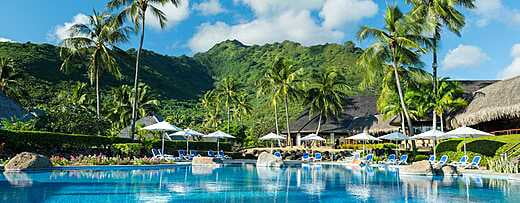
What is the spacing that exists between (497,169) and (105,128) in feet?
68.5

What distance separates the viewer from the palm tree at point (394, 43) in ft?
77.7

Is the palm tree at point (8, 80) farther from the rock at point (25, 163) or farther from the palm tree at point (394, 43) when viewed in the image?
the palm tree at point (394, 43)

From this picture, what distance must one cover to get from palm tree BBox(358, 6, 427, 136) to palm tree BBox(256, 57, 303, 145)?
10.4 meters

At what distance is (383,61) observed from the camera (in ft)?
87.6

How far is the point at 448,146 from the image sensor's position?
22766 millimetres

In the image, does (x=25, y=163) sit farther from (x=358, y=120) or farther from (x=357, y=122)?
(x=358, y=120)

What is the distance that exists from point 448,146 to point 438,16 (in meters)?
6.91

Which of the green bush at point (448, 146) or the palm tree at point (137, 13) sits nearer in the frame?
the green bush at point (448, 146)

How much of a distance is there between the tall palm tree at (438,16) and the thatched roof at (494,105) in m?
1.80

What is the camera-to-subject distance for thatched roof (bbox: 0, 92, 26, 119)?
26.2 m

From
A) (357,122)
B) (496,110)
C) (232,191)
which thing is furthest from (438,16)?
(232,191)

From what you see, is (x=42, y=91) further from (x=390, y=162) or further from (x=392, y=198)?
(x=392, y=198)

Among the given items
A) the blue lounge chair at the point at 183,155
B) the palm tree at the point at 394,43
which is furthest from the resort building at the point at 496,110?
the blue lounge chair at the point at 183,155

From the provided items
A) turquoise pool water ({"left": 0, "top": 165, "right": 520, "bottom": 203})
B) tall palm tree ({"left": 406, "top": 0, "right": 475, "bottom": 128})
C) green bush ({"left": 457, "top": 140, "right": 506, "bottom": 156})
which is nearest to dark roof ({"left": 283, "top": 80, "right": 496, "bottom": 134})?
tall palm tree ({"left": 406, "top": 0, "right": 475, "bottom": 128})
